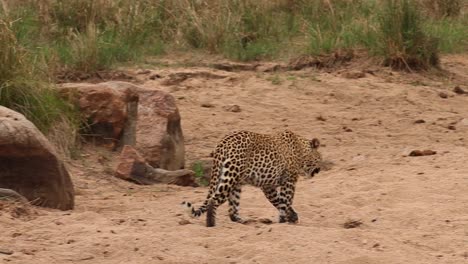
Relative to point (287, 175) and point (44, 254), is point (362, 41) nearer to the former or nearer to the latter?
point (287, 175)

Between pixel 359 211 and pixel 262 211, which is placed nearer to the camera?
pixel 359 211

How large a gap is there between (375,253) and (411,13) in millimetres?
8205

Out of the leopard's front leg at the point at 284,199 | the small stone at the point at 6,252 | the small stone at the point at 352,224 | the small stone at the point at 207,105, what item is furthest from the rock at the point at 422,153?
the small stone at the point at 6,252

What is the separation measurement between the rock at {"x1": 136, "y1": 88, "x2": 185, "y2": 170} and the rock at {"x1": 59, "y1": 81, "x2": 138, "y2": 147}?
0.14m

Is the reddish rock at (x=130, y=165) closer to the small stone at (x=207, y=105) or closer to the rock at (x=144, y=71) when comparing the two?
the small stone at (x=207, y=105)

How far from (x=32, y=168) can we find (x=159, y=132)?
2.95 metres

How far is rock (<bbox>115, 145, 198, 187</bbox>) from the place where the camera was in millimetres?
10555

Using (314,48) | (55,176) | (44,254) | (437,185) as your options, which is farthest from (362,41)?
(44,254)

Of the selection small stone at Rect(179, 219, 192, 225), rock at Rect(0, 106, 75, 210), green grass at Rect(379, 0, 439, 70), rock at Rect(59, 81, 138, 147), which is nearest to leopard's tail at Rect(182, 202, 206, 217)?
small stone at Rect(179, 219, 192, 225)

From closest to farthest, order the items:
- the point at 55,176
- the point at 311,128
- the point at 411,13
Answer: the point at 55,176, the point at 311,128, the point at 411,13

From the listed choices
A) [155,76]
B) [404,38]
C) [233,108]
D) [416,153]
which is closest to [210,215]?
[416,153]

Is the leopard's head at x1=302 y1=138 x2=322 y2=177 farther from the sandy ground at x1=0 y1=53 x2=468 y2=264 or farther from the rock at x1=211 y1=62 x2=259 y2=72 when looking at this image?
the rock at x1=211 y1=62 x2=259 y2=72

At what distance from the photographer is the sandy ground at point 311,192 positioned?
731cm

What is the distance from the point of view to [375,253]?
729cm
